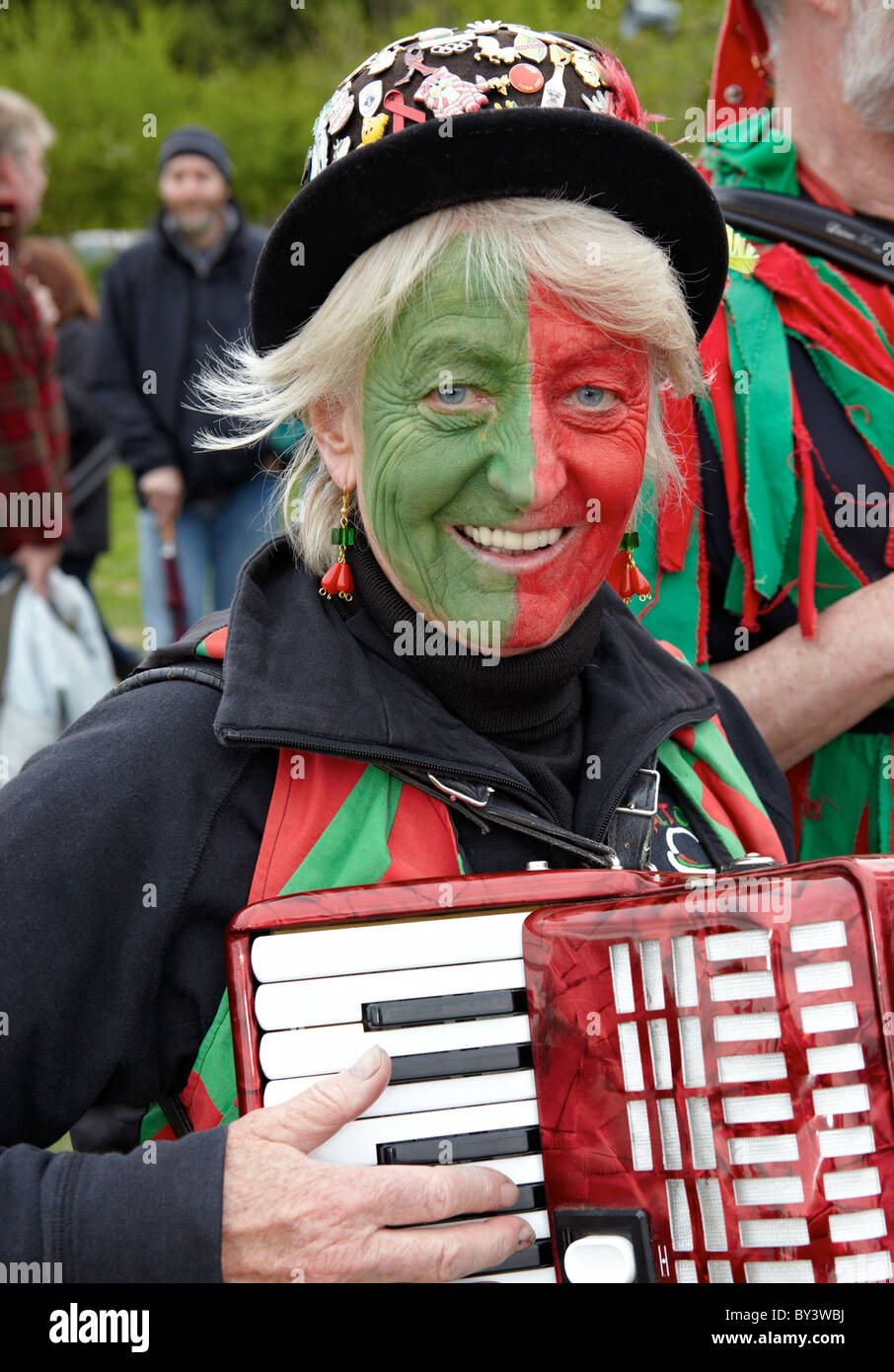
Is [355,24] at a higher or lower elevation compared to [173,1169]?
higher

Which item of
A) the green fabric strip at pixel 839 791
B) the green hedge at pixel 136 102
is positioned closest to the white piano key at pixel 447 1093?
the green fabric strip at pixel 839 791

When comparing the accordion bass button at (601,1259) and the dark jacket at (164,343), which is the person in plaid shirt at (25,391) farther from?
the accordion bass button at (601,1259)

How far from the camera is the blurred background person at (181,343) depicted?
5965mm

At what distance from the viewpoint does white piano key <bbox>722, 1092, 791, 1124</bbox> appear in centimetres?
130

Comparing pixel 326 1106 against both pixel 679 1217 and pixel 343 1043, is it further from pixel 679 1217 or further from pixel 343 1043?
pixel 679 1217

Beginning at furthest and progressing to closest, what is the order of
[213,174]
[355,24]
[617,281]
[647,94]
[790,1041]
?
[355,24] → [213,174] → [647,94] → [617,281] → [790,1041]

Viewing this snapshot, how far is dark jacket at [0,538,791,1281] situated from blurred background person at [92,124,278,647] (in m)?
4.39

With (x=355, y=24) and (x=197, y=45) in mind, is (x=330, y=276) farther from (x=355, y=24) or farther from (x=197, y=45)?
(x=197, y=45)

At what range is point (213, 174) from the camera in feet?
19.9

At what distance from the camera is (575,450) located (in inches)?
61.1

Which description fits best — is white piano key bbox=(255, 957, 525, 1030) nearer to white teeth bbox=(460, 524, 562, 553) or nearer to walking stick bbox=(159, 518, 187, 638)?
white teeth bbox=(460, 524, 562, 553)

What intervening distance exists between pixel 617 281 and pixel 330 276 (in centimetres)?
31
